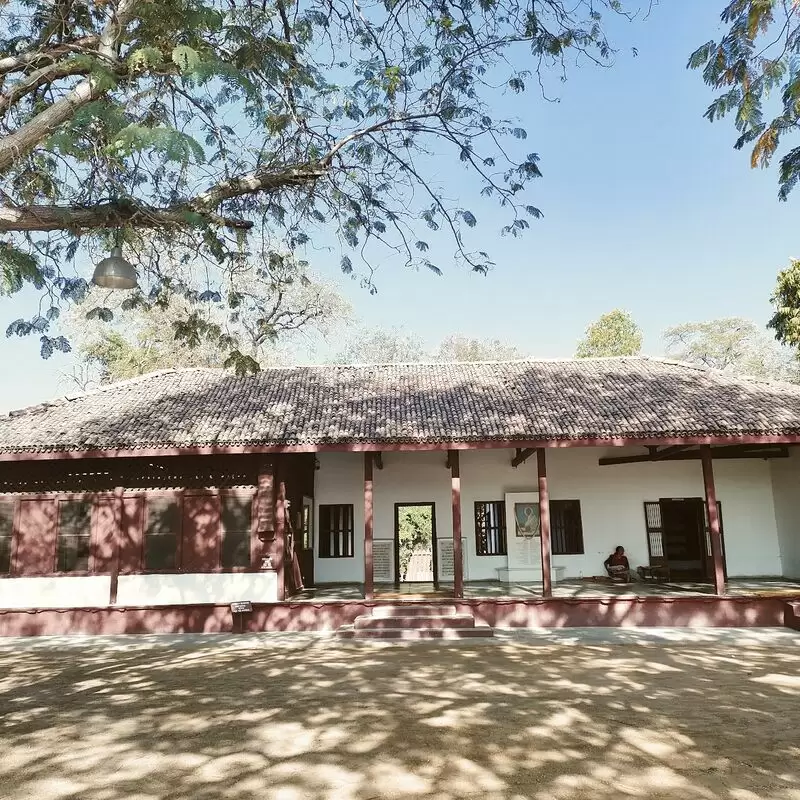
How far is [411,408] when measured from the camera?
40.4 feet

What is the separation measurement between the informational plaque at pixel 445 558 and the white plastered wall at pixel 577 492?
256 mm

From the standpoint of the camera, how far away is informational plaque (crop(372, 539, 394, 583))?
13.9 meters

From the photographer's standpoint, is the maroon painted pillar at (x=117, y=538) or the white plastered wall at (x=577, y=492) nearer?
the maroon painted pillar at (x=117, y=538)

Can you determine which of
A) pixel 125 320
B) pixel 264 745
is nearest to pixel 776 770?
pixel 264 745

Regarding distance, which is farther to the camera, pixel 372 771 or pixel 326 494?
pixel 326 494

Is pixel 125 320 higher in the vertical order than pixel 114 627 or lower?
higher

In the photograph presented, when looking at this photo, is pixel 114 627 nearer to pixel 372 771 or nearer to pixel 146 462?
pixel 146 462

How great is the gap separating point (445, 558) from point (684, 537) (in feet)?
18.0

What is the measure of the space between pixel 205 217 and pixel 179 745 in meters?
4.34

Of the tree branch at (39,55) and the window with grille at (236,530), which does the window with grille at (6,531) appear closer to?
the window with grille at (236,530)

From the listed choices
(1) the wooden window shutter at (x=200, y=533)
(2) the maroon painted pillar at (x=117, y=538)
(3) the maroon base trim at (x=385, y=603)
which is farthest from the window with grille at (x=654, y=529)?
(2) the maroon painted pillar at (x=117, y=538)

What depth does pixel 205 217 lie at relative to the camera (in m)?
5.64

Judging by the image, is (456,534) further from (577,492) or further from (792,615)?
(792,615)

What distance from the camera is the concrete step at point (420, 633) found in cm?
988
